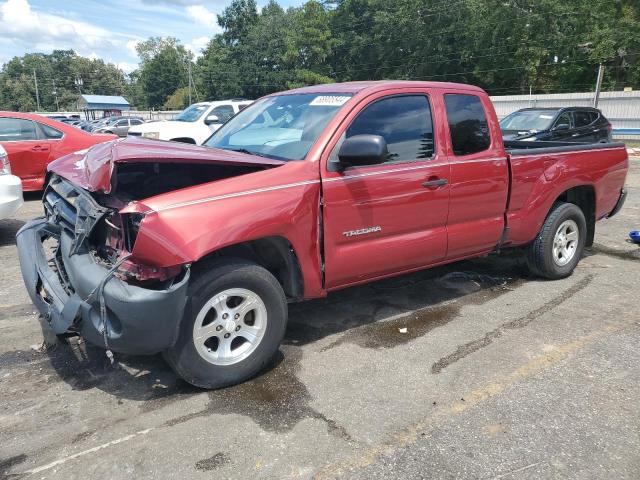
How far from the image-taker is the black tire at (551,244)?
17.7 ft

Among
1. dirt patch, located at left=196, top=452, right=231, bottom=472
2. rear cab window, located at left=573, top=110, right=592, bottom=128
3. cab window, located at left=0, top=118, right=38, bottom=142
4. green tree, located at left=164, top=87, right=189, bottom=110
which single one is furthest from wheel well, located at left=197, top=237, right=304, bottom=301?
green tree, located at left=164, top=87, right=189, bottom=110

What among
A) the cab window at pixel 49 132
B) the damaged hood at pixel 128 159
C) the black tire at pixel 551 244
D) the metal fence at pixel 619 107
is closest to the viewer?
the damaged hood at pixel 128 159

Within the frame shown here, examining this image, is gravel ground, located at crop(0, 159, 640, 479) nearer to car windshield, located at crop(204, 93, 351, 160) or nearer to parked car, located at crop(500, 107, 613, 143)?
car windshield, located at crop(204, 93, 351, 160)

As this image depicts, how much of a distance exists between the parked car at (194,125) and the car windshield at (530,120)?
6.62m

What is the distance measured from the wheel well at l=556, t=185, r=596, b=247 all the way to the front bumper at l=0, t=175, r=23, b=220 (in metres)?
6.31

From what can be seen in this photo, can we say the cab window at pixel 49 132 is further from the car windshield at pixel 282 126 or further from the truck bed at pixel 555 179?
the truck bed at pixel 555 179

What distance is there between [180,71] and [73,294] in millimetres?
Answer: 110639

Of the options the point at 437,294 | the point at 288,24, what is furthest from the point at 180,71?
the point at 437,294

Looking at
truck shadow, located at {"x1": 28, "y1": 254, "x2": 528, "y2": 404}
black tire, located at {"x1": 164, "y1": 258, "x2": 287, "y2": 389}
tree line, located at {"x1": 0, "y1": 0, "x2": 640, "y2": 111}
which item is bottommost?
truck shadow, located at {"x1": 28, "y1": 254, "x2": 528, "y2": 404}

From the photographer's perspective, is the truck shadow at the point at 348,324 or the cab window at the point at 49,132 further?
the cab window at the point at 49,132

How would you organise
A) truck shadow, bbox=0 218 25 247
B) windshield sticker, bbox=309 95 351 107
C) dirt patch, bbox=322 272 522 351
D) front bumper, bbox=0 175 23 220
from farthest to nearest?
truck shadow, bbox=0 218 25 247 → front bumper, bbox=0 175 23 220 → dirt patch, bbox=322 272 522 351 → windshield sticker, bbox=309 95 351 107

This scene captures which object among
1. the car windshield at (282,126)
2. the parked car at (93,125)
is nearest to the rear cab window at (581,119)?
the car windshield at (282,126)

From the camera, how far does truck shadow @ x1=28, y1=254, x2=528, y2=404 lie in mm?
3496

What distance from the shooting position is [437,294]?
522 cm
